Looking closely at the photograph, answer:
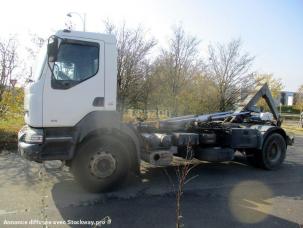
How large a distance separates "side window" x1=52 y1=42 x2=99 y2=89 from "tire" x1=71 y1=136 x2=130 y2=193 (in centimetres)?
120

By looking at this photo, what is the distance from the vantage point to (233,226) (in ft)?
16.3

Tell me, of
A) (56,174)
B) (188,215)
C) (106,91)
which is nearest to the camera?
(188,215)

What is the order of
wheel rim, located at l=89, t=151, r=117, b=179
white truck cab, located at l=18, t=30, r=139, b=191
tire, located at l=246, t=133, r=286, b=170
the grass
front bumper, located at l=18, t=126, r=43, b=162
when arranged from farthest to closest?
1. the grass
2. tire, located at l=246, t=133, r=286, b=170
3. wheel rim, located at l=89, t=151, r=117, b=179
4. white truck cab, located at l=18, t=30, r=139, b=191
5. front bumper, located at l=18, t=126, r=43, b=162

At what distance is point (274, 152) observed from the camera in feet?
31.4

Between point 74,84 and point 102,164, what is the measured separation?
1.60 meters

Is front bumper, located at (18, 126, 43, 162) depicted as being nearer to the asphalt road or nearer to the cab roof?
the asphalt road

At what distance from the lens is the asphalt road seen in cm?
517

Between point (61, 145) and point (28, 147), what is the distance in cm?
57

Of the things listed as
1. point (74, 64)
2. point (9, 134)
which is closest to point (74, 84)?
point (74, 64)

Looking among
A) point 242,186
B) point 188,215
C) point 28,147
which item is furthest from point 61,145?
point 242,186

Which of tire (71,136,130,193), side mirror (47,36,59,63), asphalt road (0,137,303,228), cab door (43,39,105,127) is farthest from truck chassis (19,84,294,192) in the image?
side mirror (47,36,59,63)

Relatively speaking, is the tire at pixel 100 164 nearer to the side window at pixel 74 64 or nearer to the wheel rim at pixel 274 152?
the side window at pixel 74 64

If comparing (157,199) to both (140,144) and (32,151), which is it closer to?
(140,144)

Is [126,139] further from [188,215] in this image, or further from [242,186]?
[242,186]
